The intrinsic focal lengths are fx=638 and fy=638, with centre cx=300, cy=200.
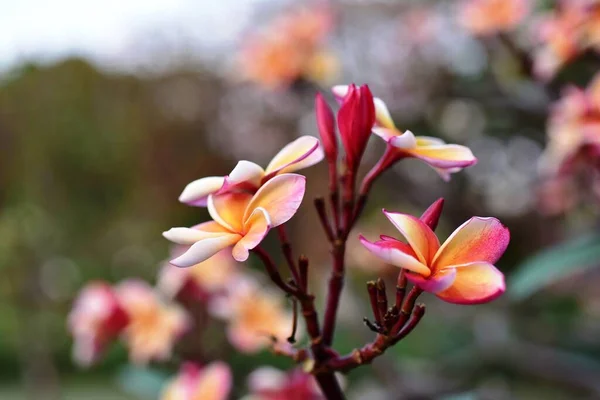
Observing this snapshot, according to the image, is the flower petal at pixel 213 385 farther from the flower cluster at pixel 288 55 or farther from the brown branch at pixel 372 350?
the flower cluster at pixel 288 55

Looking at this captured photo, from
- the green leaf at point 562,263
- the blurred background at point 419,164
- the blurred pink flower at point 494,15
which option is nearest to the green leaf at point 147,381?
the blurred background at point 419,164

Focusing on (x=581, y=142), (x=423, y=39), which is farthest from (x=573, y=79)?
(x=423, y=39)

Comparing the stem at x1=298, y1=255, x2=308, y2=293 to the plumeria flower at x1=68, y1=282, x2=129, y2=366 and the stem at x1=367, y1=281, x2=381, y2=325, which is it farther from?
the plumeria flower at x1=68, y1=282, x2=129, y2=366

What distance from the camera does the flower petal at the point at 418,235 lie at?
0.87 feet

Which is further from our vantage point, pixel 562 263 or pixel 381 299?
pixel 562 263

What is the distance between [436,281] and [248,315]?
0.49m

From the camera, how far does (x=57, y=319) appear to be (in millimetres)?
5098

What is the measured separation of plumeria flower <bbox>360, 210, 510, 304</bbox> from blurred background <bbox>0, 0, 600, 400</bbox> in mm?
181

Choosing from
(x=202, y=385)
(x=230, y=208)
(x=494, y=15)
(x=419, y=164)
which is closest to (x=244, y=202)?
(x=230, y=208)

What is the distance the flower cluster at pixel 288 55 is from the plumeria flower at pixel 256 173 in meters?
0.79

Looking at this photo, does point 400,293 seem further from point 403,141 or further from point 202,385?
point 202,385

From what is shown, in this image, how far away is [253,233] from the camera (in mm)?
287

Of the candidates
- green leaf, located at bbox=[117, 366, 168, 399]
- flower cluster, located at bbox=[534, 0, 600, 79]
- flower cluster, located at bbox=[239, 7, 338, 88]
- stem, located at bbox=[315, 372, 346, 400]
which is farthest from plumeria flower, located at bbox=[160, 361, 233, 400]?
flower cluster, located at bbox=[239, 7, 338, 88]

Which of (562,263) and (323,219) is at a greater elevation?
(323,219)
